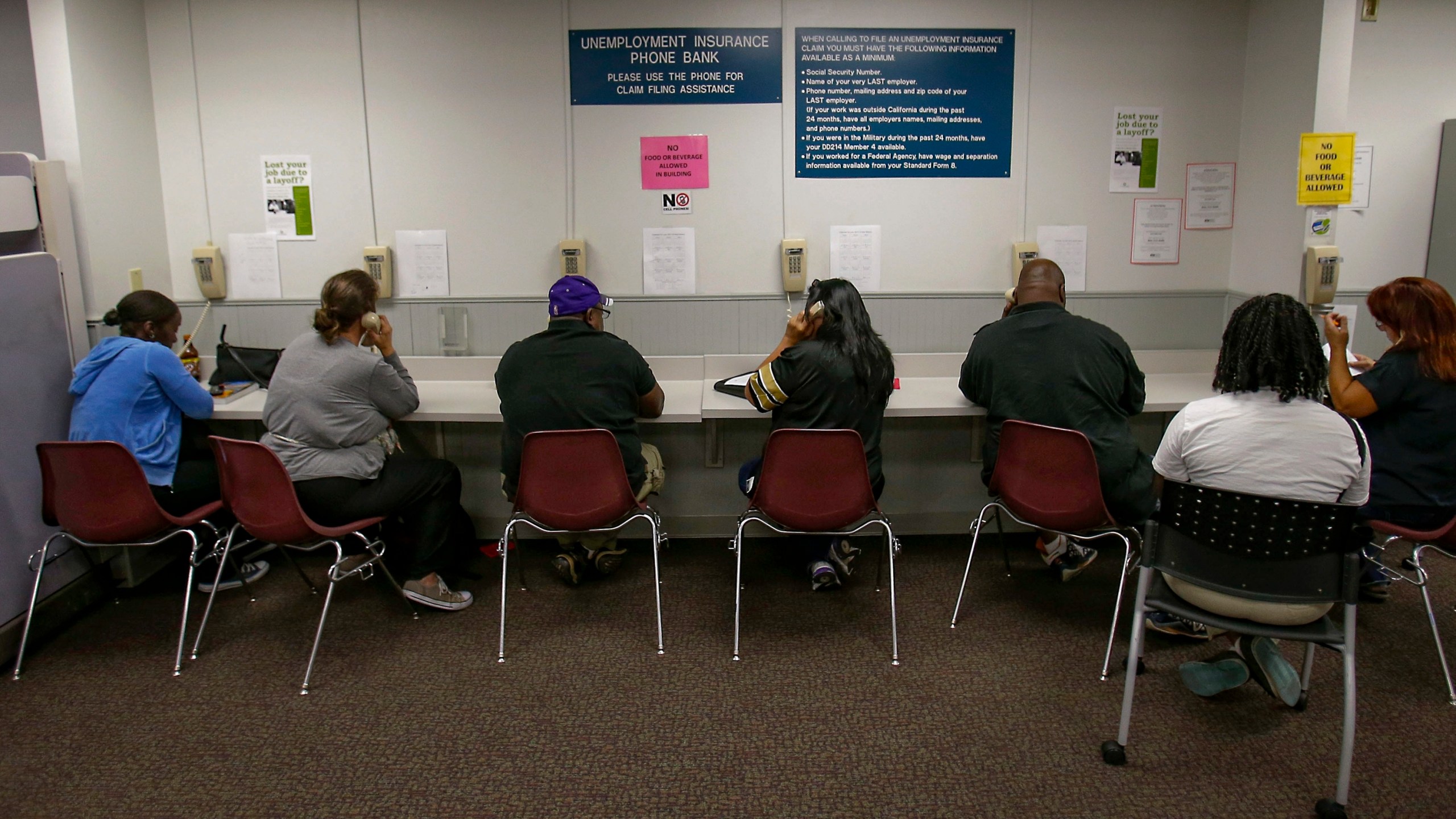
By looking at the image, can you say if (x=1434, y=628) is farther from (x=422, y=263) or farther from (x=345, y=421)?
(x=422, y=263)

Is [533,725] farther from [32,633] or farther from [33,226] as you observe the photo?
[33,226]

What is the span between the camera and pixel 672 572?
11.7ft

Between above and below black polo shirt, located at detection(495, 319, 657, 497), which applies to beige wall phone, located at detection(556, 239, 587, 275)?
above

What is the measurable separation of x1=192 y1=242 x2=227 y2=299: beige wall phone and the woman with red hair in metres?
4.32

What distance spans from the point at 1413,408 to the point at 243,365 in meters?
4.18

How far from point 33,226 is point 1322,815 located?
14.2 feet

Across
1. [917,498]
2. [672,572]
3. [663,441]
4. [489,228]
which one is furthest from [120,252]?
[917,498]

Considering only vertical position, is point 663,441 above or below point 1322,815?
above

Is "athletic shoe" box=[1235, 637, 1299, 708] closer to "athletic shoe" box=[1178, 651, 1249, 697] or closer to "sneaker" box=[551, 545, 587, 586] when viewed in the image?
"athletic shoe" box=[1178, 651, 1249, 697]

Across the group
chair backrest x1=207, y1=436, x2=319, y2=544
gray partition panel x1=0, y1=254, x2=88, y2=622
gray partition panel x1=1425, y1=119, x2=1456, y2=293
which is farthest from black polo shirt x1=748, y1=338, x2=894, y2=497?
gray partition panel x1=1425, y1=119, x2=1456, y2=293

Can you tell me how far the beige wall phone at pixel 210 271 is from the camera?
392 centimetres

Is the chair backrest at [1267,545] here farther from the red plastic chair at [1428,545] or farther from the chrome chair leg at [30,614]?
the chrome chair leg at [30,614]

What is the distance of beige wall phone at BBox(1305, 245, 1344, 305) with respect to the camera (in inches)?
141

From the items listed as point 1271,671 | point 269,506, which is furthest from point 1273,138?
point 269,506
